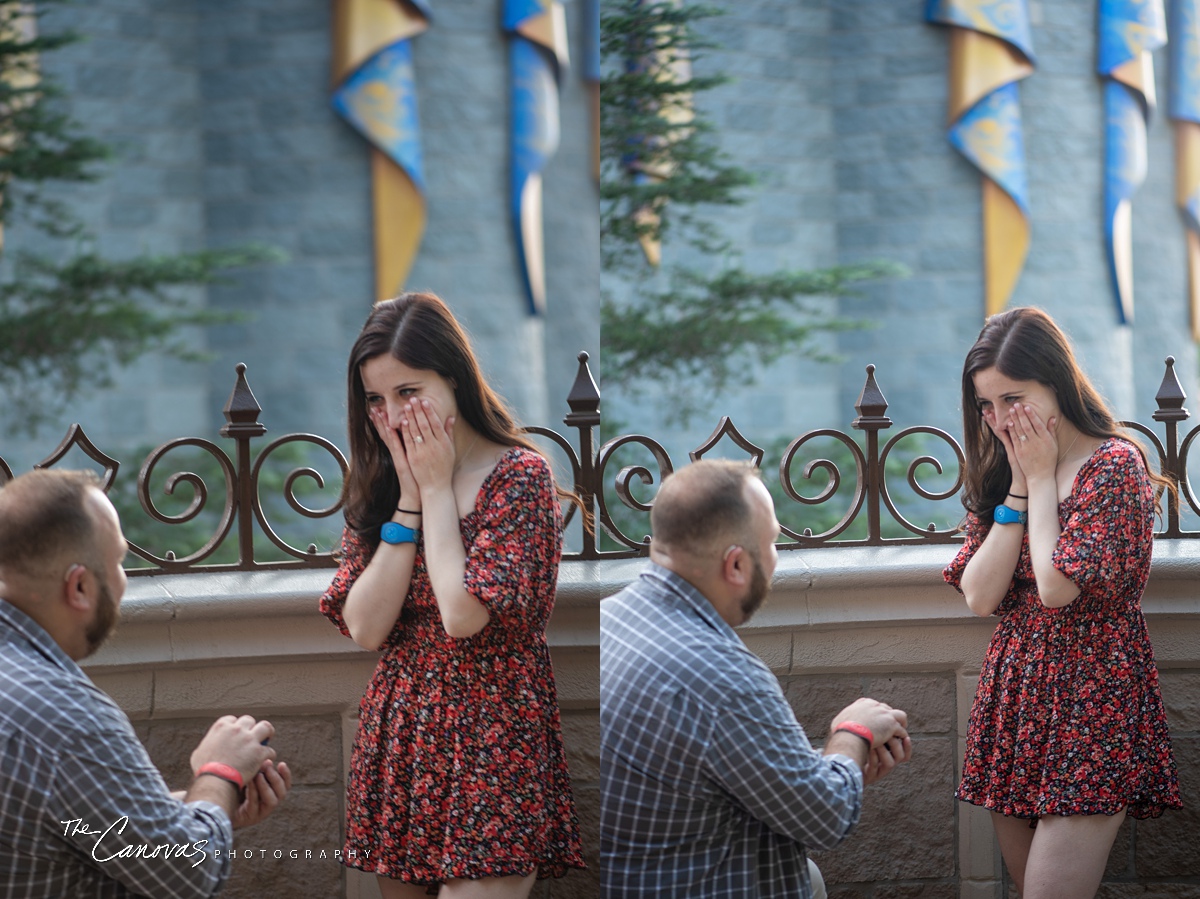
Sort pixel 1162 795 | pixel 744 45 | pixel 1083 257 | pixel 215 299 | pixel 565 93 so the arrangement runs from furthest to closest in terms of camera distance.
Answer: pixel 215 299 → pixel 1083 257 → pixel 744 45 → pixel 565 93 → pixel 1162 795

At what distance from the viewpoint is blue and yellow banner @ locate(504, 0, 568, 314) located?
367 cm

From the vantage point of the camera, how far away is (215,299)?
530 cm

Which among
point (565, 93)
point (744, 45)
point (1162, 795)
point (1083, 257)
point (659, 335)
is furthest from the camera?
point (1083, 257)

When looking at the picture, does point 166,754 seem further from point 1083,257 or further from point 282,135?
Answer: point 1083,257

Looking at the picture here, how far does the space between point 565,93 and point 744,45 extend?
1.41m

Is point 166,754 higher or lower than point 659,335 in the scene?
lower

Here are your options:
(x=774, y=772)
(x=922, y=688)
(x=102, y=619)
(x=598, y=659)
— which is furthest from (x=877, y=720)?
(x=102, y=619)

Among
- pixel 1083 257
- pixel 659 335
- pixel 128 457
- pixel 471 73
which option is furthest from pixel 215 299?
pixel 1083 257

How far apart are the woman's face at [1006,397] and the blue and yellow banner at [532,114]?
1.97m

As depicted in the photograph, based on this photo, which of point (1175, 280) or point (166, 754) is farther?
point (1175, 280)

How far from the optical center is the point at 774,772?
4.79 feet

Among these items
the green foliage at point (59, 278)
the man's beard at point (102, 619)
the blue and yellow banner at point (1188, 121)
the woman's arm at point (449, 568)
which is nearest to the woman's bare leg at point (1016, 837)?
the woman's arm at point (449, 568)

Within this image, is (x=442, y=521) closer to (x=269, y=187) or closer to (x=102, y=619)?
(x=102, y=619)

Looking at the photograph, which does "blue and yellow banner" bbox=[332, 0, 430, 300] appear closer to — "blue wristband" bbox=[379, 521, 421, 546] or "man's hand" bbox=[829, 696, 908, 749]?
"blue wristband" bbox=[379, 521, 421, 546]
